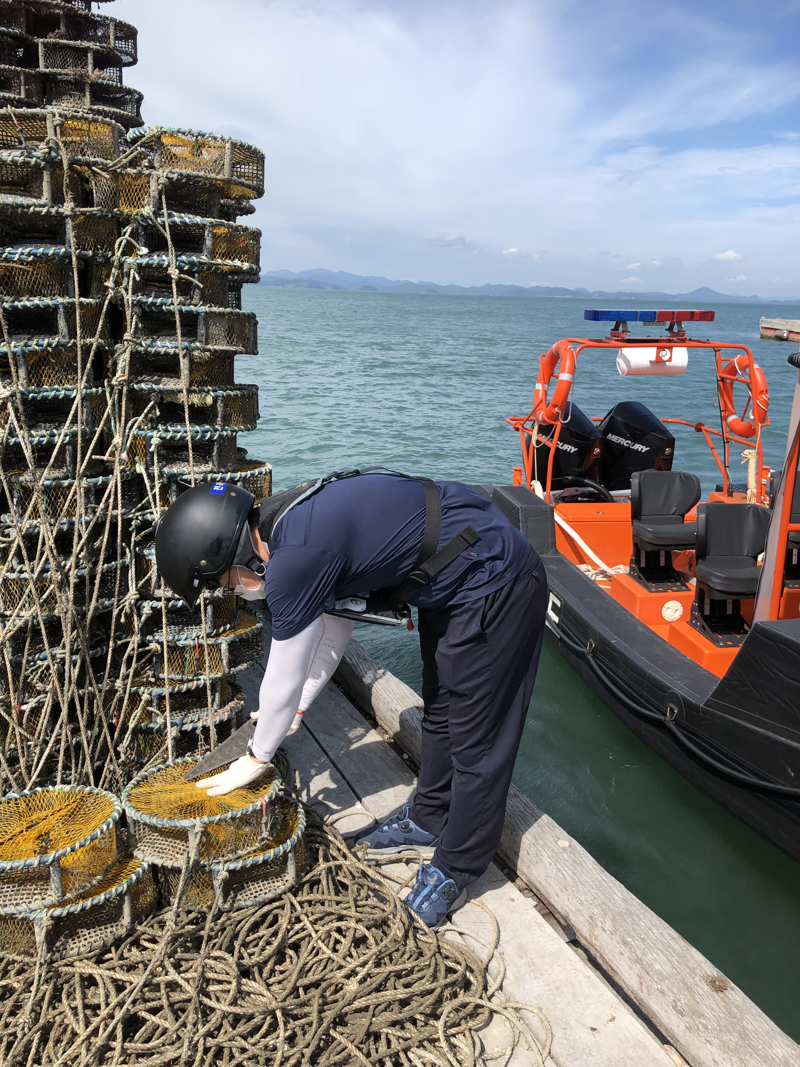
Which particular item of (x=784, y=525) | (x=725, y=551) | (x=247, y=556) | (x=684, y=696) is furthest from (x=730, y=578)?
(x=247, y=556)

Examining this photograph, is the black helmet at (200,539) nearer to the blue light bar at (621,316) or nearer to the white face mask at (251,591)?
the white face mask at (251,591)

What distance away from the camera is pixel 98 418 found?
3076 millimetres

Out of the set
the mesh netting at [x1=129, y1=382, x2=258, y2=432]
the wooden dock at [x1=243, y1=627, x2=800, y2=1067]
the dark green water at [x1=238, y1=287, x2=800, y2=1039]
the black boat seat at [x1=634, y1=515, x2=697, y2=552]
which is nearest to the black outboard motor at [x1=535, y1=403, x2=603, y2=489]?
the black boat seat at [x1=634, y1=515, x2=697, y2=552]

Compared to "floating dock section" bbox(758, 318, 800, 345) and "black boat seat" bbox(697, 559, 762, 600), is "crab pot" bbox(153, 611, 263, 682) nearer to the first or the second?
"floating dock section" bbox(758, 318, 800, 345)

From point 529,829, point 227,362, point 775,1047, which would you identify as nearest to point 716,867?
point 529,829

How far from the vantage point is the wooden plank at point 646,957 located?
2209mm

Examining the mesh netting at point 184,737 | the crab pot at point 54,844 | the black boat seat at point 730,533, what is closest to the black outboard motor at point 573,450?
the black boat seat at point 730,533

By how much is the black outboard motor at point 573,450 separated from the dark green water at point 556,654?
2132 mm

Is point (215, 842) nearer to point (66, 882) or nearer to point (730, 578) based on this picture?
point (66, 882)

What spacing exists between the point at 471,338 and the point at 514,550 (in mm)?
57597

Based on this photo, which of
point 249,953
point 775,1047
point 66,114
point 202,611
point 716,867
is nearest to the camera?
point 775,1047

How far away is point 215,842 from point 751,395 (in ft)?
20.9

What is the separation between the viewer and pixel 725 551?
5.77m

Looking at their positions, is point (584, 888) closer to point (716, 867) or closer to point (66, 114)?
point (716, 867)
